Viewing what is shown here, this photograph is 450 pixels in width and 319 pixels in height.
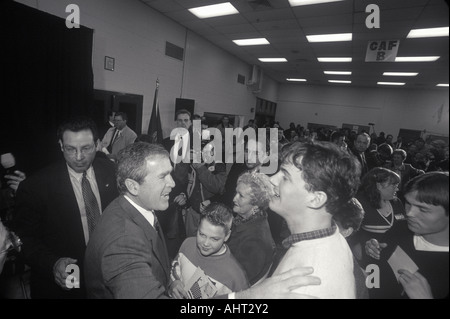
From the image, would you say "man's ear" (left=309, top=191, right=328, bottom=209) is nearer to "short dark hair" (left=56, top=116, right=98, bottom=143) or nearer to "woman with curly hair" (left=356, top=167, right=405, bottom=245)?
"woman with curly hair" (left=356, top=167, right=405, bottom=245)

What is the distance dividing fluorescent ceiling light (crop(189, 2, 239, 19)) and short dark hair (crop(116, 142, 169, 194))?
396 centimetres

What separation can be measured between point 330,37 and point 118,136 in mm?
5075

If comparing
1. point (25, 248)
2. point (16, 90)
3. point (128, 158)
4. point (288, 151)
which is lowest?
point (25, 248)

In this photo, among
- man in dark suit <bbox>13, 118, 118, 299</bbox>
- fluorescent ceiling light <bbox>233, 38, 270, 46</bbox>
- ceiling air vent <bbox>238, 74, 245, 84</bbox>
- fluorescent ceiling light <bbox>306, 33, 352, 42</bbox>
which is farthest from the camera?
ceiling air vent <bbox>238, 74, 245, 84</bbox>

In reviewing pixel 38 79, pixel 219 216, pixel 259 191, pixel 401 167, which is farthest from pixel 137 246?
pixel 401 167

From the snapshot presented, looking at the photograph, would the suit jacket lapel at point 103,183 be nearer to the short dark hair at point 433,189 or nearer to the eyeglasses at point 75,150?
the eyeglasses at point 75,150

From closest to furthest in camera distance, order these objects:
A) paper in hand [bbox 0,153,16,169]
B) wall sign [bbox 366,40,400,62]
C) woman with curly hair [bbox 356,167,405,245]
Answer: woman with curly hair [bbox 356,167,405,245]
paper in hand [bbox 0,153,16,169]
wall sign [bbox 366,40,400,62]

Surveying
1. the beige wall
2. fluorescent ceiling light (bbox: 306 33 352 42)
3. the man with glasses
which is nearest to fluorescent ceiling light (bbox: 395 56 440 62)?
the beige wall

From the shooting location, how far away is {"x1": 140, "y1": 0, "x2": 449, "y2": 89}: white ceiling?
3.72 metres

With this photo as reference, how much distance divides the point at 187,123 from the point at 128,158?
2.14 meters

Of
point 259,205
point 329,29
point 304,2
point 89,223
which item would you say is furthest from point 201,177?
point 329,29

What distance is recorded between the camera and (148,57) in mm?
4871

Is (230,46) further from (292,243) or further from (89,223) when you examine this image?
(292,243)

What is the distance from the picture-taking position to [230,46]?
7000 millimetres
